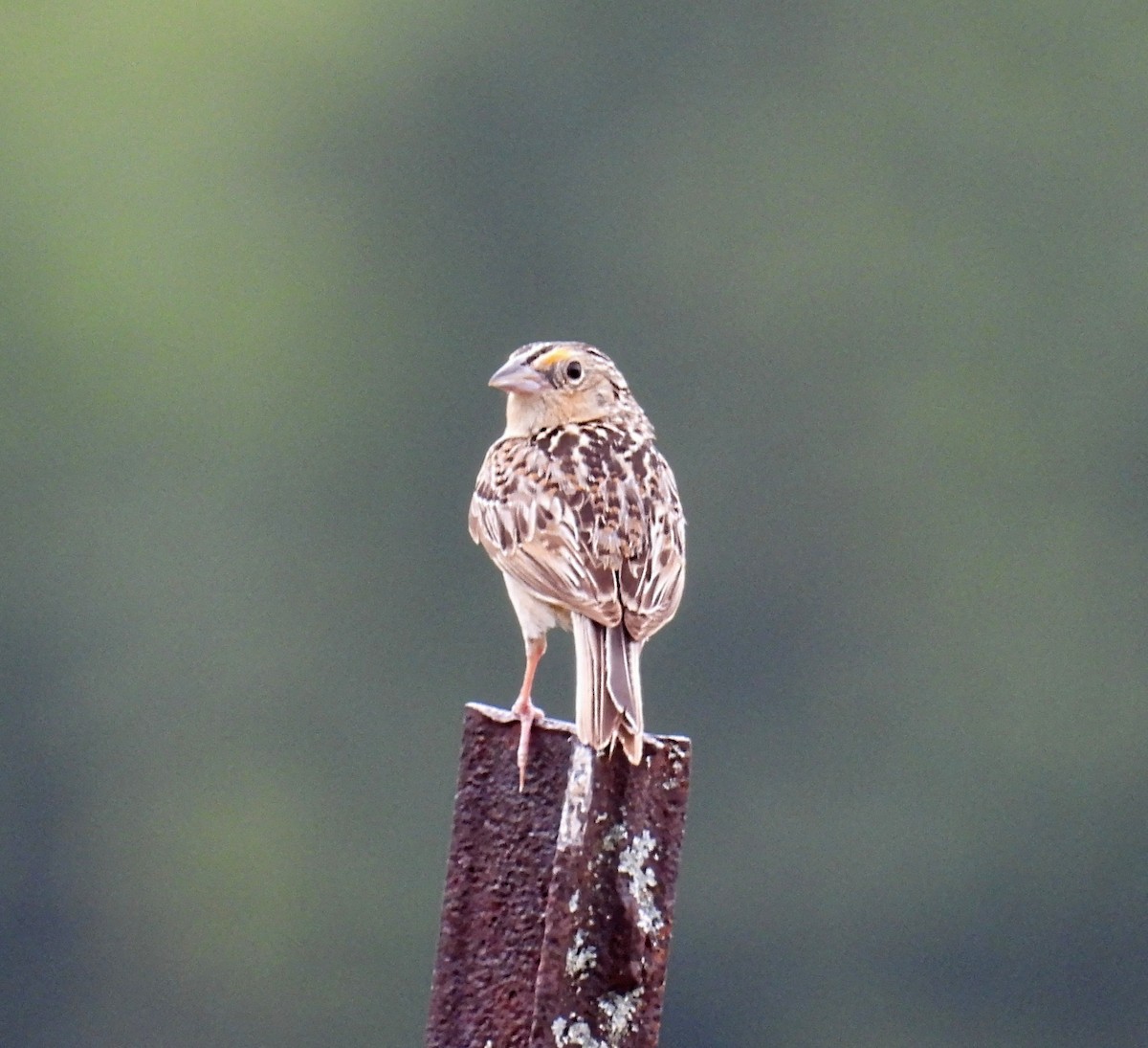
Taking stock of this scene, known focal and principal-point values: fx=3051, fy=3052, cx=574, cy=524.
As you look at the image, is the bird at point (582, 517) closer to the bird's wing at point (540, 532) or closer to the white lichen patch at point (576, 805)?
the bird's wing at point (540, 532)

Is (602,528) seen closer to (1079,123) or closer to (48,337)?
(48,337)

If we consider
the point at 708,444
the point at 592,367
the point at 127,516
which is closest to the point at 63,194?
the point at 127,516

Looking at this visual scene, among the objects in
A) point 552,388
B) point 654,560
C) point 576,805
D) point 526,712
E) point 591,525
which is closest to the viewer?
point 576,805

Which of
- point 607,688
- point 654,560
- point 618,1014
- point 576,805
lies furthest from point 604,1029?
point 654,560

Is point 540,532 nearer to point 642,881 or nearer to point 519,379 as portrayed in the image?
point 519,379

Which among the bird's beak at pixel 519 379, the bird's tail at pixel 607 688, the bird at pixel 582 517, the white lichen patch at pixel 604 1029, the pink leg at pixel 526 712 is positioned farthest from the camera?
the bird's beak at pixel 519 379

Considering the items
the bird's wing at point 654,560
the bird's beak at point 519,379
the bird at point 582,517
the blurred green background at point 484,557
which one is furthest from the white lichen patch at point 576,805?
the blurred green background at point 484,557

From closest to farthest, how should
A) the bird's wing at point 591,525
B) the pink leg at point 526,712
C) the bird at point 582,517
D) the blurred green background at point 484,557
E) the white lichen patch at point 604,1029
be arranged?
the white lichen patch at point 604,1029 → the pink leg at point 526,712 → the bird at point 582,517 → the bird's wing at point 591,525 → the blurred green background at point 484,557

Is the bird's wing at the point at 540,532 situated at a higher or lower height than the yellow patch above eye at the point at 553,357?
lower
